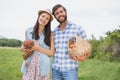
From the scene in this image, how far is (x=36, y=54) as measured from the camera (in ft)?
17.5

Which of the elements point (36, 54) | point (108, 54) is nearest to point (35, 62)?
point (36, 54)

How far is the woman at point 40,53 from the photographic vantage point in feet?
17.4

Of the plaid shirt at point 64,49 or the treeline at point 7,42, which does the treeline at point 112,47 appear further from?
the plaid shirt at point 64,49

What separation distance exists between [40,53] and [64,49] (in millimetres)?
320

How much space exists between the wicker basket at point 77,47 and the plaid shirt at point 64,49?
9cm

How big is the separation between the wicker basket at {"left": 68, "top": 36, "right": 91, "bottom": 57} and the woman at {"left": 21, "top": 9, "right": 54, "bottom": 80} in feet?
0.85

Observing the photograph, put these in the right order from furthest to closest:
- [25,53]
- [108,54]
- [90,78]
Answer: [108,54] < [90,78] < [25,53]

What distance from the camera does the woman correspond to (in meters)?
5.32

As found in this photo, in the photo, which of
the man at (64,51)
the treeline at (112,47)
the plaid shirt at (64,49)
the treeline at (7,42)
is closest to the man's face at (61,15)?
the man at (64,51)

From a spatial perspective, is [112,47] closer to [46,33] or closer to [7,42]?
[7,42]

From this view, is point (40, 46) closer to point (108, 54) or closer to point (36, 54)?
point (36, 54)

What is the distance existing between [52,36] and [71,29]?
275mm

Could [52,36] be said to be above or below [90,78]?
above

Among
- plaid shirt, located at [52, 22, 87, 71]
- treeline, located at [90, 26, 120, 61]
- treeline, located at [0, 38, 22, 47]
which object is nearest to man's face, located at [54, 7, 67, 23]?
plaid shirt, located at [52, 22, 87, 71]
